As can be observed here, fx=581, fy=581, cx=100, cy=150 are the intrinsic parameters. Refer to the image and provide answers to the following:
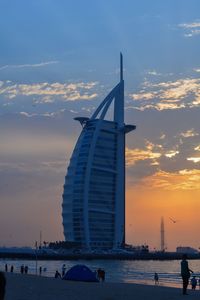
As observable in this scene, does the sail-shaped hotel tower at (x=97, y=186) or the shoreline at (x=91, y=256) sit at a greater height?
the sail-shaped hotel tower at (x=97, y=186)

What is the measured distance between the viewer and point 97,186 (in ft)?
458

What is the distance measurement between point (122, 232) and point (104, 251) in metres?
6.85

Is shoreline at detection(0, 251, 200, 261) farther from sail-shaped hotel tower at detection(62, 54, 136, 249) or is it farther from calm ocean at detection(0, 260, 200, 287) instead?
calm ocean at detection(0, 260, 200, 287)

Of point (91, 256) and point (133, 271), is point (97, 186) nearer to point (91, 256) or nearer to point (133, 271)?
point (91, 256)

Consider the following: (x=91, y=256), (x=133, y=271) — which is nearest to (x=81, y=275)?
(x=133, y=271)

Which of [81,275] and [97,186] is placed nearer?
[81,275]

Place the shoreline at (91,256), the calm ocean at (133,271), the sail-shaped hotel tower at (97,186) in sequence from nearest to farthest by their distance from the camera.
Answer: the calm ocean at (133,271) < the shoreline at (91,256) < the sail-shaped hotel tower at (97,186)

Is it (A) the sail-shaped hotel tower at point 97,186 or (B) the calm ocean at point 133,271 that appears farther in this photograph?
(A) the sail-shaped hotel tower at point 97,186

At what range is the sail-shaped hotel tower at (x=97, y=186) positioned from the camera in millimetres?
137500

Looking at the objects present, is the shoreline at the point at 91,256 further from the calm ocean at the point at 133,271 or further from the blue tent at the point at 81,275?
the blue tent at the point at 81,275

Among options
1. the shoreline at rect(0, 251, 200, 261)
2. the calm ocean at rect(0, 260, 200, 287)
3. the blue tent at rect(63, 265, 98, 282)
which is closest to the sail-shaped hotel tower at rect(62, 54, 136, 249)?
the shoreline at rect(0, 251, 200, 261)

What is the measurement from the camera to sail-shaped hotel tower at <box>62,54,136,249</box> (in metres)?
138

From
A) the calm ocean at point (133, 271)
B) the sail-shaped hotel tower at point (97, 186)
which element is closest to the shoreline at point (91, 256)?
the sail-shaped hotel tower at point (97, 186)

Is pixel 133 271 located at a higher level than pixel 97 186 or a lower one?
lower
